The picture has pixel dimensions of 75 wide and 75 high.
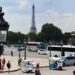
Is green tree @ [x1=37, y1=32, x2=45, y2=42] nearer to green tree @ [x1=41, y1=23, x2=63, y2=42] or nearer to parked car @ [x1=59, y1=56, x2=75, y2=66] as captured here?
green tree @ [x1=41, y1=23, x2=63, y2=42]

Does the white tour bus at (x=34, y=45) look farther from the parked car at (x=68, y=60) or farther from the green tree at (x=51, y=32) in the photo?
the green tree at (x=51, y=32)

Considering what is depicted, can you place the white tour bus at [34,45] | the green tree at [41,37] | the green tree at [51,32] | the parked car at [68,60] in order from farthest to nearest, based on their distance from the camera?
the green tree at [51,32], the green tree at [41,37], the white tour bus at [34,45], the parked car at [68,60]

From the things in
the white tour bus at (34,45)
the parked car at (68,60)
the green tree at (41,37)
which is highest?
the green tree at (41,37)

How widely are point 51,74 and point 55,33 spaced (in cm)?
14160

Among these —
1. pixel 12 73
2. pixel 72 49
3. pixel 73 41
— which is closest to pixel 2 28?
pixel 12 73

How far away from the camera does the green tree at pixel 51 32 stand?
586 ft

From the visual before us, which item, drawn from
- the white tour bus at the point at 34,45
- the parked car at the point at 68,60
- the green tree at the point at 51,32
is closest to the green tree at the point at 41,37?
the green tree at the point at 51,32

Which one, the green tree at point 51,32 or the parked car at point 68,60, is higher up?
the green tree at point 51,32

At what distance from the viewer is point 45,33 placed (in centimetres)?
18138

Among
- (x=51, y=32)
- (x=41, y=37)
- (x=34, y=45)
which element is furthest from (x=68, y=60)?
(x=51, y=32)

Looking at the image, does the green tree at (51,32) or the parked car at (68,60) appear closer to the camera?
the parked car at (68,60)

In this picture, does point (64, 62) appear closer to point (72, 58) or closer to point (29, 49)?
point (72, 58)

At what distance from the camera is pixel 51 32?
179 meters

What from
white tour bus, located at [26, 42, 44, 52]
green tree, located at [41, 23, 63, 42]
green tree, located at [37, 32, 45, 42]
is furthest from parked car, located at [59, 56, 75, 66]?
green tree, located at [41, 23, 63, 42]
